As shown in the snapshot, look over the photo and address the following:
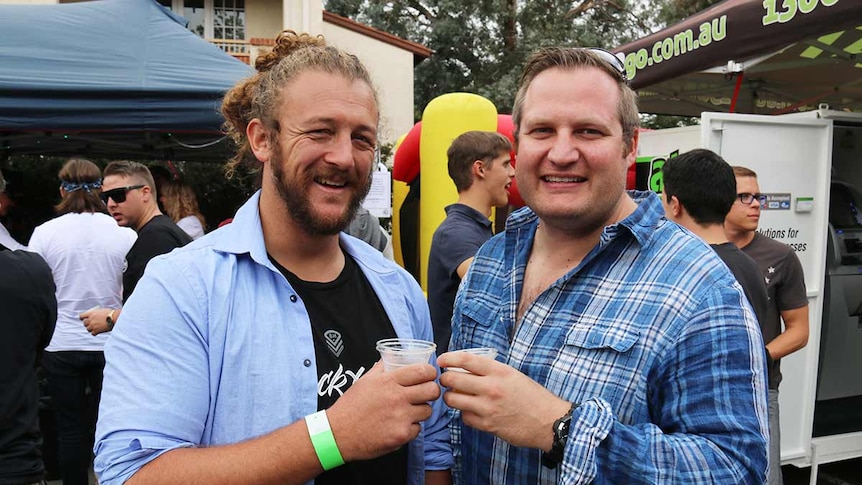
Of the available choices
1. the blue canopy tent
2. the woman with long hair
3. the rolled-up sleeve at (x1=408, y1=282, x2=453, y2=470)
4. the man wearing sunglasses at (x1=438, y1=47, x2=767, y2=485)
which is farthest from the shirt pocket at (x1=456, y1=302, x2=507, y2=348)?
the woman with long hair

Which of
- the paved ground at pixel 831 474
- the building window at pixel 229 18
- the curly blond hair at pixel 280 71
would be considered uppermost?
the building window at pixel 229 18

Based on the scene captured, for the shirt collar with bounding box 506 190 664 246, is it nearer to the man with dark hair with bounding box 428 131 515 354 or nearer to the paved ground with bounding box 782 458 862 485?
the man with dark hair with bounding box 428 131 515 354

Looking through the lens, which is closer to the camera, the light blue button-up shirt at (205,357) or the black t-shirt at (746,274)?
the light blue button-up shirt at (205,357)

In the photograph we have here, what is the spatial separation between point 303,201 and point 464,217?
2337 millimetres

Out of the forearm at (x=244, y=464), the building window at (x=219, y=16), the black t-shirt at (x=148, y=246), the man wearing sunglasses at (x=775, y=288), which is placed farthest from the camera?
the building window at (x=219, y=16)

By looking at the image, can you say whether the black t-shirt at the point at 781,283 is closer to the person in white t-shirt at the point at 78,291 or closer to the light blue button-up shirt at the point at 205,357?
the light blue button-up shirt at the point at 205,357

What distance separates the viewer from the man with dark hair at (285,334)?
1297 millimetres

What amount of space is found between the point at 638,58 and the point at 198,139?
440 cm

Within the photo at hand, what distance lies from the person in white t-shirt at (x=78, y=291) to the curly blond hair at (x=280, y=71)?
3171mm

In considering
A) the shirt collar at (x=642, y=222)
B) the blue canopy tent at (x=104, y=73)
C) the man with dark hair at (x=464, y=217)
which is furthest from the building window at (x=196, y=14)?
the shirt collar at (x=642, y=222)

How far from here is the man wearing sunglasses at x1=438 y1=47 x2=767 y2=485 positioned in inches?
52.9

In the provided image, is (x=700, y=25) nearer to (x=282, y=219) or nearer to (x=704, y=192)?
(x=704, y=192)

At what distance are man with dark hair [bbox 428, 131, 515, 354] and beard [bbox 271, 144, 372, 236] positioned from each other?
191 centimetres

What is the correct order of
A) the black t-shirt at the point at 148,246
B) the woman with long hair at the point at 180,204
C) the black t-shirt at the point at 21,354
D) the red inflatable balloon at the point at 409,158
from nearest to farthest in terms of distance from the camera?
1. the black t-shirt at the point at 21,354
2. the black t-shirt at the point at 148,246
3. the woman with long hair at the point at 180,204
4. the red inflatable balloon at the point at 409,158
